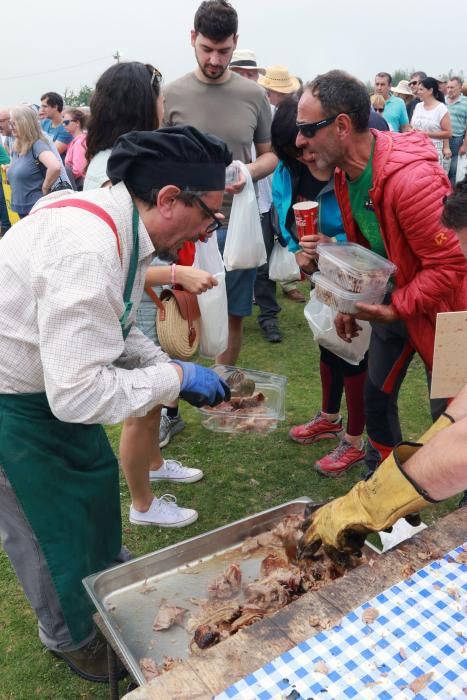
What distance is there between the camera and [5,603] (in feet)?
8.59

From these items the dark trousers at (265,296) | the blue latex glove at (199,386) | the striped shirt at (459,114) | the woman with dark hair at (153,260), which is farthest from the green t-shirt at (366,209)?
the striped shirt at (459,114)

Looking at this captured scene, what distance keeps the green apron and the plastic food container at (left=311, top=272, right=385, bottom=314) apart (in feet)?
3.32

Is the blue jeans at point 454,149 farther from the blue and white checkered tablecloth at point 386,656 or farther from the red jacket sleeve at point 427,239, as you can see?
the blue and white checkered tablecloth at point 386,656

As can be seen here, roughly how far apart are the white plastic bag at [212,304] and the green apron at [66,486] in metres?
1.19

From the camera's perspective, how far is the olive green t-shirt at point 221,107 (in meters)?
3.75

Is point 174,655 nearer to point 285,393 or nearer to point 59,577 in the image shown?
point 59,577

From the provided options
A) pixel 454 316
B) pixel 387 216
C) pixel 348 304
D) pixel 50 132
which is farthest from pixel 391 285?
pixel 50 132

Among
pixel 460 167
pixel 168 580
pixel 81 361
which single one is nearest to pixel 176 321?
pixel 168 580

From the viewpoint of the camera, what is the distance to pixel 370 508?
1.56m

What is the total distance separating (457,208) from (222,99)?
2471 millimetres

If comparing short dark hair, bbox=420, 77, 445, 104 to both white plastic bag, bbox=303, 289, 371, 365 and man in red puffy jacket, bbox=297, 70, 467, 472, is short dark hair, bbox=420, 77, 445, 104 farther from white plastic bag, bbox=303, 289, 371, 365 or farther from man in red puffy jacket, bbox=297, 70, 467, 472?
man in red puffy jacket, bbox=297, 70, 467, 472

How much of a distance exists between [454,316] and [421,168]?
735 millimetres

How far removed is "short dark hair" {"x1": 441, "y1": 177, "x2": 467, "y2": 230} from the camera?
1.75 metres

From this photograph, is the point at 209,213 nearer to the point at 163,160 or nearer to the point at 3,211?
the point at 163,160
